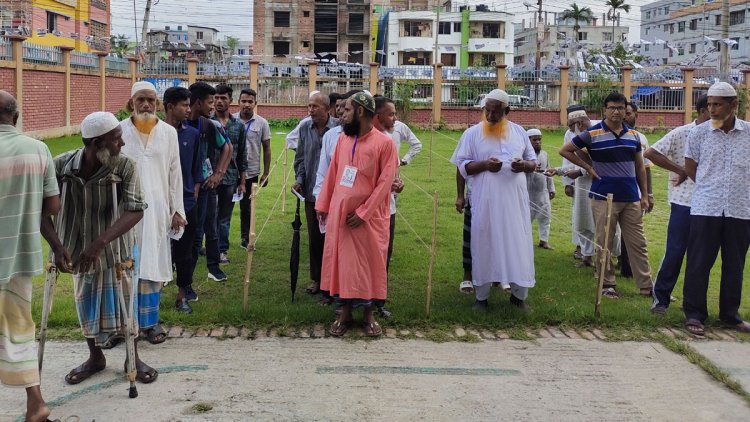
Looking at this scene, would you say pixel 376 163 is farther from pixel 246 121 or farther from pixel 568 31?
pixel 568 31

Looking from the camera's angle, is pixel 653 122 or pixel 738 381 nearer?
pixel 738 381

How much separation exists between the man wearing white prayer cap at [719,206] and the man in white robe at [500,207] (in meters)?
1.36

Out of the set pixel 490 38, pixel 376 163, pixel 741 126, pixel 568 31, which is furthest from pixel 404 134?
pixel 568 31

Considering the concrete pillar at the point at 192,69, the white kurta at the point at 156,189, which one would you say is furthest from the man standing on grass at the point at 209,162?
the concrete pillar at the point at 192,69

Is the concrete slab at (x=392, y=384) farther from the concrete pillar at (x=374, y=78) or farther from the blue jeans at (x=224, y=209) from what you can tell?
the concrete pillar at (x=374, y=78)

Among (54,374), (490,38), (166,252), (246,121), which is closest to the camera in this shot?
(54,374)

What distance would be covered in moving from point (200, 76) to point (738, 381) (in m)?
31.9

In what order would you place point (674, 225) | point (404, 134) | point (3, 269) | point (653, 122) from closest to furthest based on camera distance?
1. point (3, 269)
2. point (674, 225)
3. point (404, 134)
4. point (653, 122)

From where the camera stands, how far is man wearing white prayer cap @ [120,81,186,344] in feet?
18.0

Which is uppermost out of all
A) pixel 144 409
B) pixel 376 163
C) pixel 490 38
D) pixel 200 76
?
pixel 490 38

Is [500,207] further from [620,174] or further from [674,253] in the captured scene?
[674,253]

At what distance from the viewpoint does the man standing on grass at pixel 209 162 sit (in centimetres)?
674

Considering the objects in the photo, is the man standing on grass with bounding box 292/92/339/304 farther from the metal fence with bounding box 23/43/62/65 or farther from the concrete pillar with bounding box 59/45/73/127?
the concrete pillar with bounding box 59/45/73/127

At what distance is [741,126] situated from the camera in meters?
6.07
